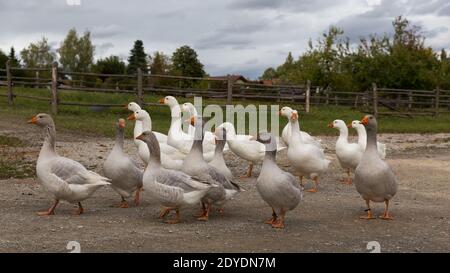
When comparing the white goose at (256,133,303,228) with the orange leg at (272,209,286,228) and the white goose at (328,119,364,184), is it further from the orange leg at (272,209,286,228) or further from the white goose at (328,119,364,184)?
the white goose at (328,119,364,184)

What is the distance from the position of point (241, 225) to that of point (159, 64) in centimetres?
6946

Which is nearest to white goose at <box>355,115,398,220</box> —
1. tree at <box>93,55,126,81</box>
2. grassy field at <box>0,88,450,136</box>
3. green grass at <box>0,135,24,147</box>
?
green grass at <box>0,135,24,147</box>

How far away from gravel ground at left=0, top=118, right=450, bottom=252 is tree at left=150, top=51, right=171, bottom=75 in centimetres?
6258

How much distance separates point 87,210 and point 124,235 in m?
1.79

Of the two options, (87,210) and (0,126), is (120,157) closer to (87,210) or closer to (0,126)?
(87,210)

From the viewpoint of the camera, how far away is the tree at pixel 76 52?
3282 inches

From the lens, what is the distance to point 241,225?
703 cm

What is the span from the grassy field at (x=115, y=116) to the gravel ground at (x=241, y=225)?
9.08m

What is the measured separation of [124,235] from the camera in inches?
246

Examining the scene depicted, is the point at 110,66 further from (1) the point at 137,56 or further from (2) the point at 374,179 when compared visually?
(2) the point at 374,179

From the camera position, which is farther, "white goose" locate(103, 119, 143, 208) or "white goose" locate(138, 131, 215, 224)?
"white goose" locate(103, 119, 143, 208)

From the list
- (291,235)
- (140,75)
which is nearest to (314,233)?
(291,235)

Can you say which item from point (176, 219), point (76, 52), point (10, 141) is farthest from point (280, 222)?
point (76, 52)

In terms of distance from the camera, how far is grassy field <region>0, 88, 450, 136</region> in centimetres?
1920
